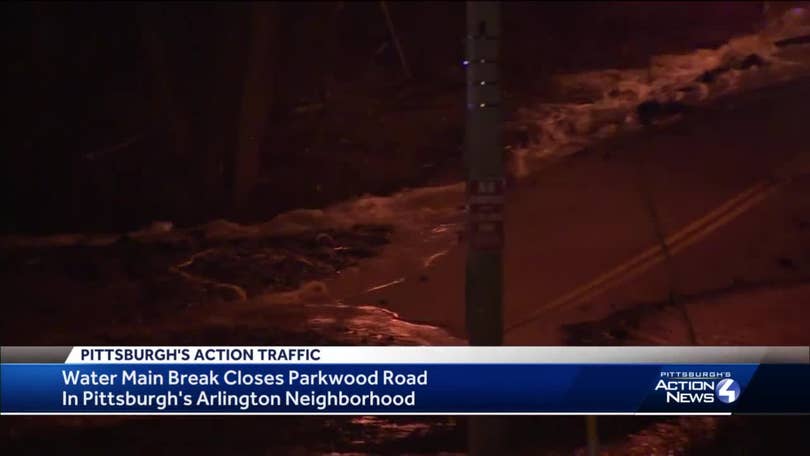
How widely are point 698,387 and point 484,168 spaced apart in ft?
6.47

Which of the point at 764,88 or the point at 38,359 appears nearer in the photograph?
the point at 38,359

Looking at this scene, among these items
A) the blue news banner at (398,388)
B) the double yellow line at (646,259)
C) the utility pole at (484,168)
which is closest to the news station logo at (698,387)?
the blue news banner at (398,388)

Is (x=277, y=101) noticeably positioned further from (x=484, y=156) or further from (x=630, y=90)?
(x=630, y=90)

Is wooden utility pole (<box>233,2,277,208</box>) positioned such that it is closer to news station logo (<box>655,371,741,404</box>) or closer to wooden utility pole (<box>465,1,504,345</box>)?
wooden utility pole (<box>465,1,504,345</box>)

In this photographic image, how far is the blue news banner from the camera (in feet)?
20.9

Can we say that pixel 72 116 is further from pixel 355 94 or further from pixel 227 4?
pixel 355 94

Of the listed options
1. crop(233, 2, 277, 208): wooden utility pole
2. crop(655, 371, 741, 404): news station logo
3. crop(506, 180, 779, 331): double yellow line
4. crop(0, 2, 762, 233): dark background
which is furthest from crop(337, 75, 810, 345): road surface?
crop(233, 2, 277, 208): wooden utility pole

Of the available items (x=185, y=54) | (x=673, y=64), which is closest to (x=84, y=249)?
(x=185, y=54)

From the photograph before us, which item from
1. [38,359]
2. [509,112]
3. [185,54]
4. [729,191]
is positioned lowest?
[38,359]

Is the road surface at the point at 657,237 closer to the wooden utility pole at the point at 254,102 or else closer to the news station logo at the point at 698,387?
the news station logo at the point at 698,387

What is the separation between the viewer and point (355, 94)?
24.0 ft

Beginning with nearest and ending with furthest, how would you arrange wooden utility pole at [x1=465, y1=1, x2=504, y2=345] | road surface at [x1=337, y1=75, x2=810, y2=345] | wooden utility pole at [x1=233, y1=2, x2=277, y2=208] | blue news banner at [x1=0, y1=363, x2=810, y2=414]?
1. wooden utility pole at [x1=465, y1=1, x2=504, y2=345]
2. blue news banner at [x1=0, y1=363, x2=810, y2=414]
3. road surface at [x1=337, y1=75, x2=810, y2=345]
4. wooden utility pole at [x1=233, y1=2, x2=277, y2=208]

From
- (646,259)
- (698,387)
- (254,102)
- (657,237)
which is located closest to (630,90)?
(657,237)

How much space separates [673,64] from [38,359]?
4.88 meters
